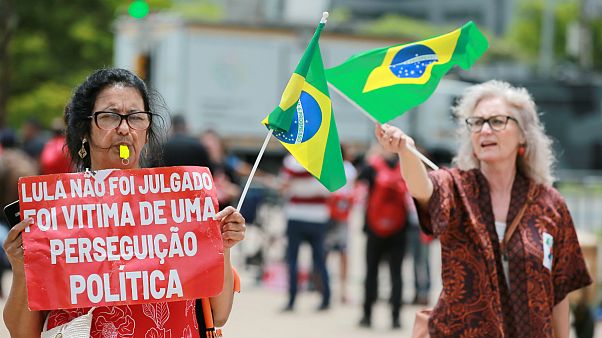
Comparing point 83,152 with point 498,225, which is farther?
point 498,225

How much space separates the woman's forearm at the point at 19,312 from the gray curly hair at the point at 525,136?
7.40ft

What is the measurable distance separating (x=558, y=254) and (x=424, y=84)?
→ 963 mm

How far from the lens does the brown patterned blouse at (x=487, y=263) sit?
186 inches

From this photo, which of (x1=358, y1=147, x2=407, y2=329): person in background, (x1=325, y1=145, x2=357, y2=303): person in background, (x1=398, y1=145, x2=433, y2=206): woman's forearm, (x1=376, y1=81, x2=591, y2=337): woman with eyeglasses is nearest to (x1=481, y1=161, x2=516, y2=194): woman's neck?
(x1=376, y1=81, x2=591, y2=337): woman with eyeglasses

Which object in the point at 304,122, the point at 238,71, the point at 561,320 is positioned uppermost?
the point at 238,71

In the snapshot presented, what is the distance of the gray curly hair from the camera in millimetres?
5094

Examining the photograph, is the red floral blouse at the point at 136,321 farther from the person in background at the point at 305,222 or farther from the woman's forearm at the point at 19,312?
the person in background at the point at 305,222

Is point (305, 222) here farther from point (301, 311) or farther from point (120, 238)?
point (120, 238)

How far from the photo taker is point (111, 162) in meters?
3.64

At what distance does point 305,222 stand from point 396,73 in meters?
6.20

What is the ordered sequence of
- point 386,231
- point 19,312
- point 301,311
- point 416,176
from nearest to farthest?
point 19,312 < point 416,176 < point 386,231 < point 301,311

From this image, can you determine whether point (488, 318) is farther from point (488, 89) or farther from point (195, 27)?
point (195, 27)

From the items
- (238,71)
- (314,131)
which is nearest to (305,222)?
(314,131)

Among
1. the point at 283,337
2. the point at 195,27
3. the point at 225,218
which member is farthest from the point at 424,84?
the point at 195,27
